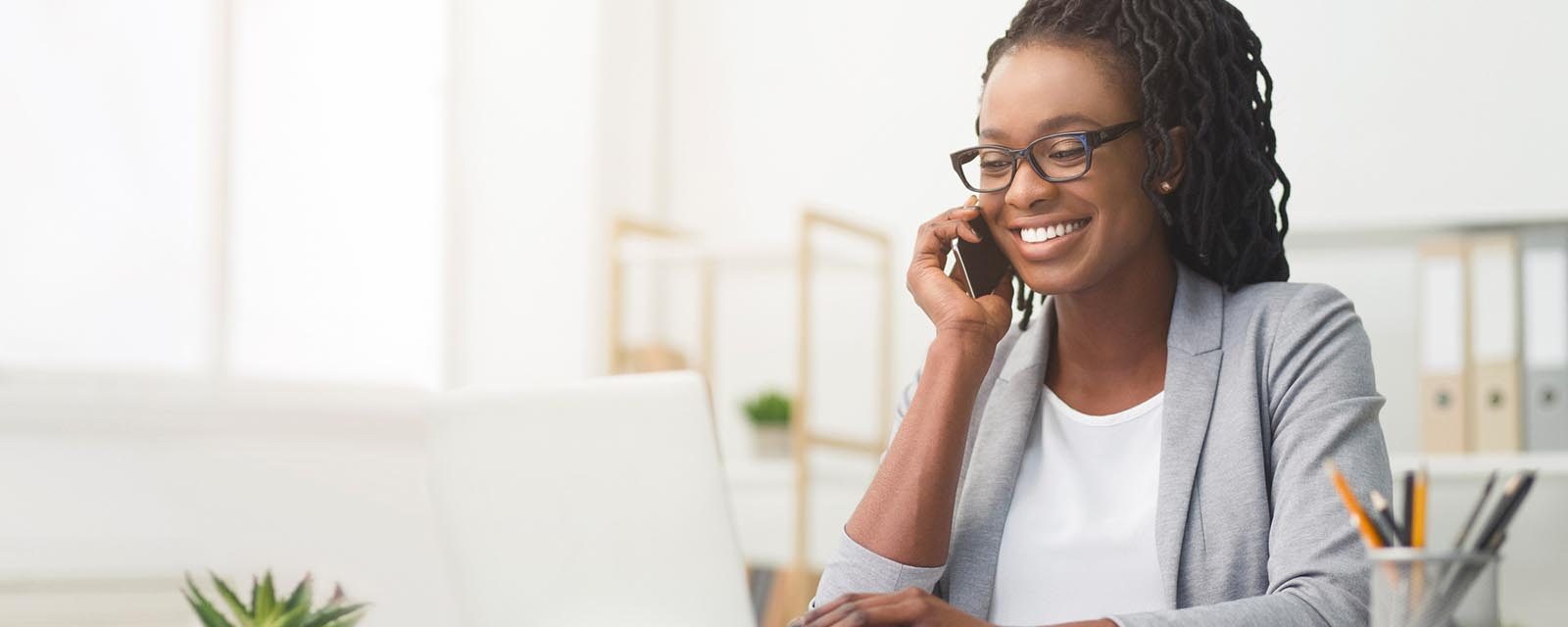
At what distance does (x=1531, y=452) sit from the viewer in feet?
8.79

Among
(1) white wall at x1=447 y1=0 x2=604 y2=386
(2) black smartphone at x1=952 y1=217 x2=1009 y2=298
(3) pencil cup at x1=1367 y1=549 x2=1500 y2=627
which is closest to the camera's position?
(3) pencil cup at x1=1367 y1=549 x2=1500 y2=627

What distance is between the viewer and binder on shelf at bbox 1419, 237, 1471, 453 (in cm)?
271

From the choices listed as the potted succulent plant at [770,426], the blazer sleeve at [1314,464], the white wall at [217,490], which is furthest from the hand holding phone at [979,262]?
the potted succulent plant at [770,426]

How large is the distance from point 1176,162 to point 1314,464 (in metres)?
0.30

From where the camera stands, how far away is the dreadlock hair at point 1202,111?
1.34 m

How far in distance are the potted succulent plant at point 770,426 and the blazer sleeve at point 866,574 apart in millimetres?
2243

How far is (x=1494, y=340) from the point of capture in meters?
2.68

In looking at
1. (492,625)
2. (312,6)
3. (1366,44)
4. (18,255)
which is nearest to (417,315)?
(312,6)

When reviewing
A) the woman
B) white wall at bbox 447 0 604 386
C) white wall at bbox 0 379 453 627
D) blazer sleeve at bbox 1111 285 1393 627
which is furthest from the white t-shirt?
white wall at bbox 447 0 604 386

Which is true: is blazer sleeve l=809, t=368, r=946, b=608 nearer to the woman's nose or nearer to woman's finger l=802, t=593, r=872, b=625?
woman's finger l=802, t=593, r=872, b=625

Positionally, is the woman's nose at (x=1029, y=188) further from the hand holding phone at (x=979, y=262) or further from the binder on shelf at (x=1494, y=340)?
the binder on shelf at (x=1494, y=340)

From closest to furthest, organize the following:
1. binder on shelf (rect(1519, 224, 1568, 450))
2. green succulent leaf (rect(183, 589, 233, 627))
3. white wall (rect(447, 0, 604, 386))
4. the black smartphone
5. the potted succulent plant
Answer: green succulent leaf (rect(183, 589, 233, 627)) → the black smartphone → binder on shelf (rect(1519, 224, 1568, 450)) → the potted succulent plant → white wall (rect(447, 0, 604, 386))

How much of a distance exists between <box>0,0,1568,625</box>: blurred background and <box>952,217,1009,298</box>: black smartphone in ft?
5.08

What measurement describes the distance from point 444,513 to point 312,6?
236 cm
